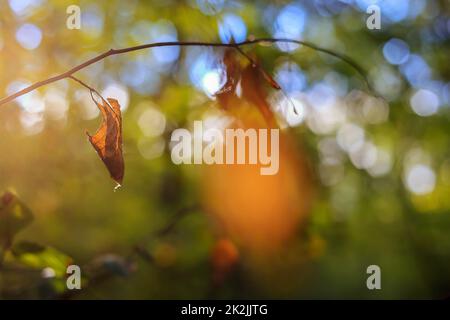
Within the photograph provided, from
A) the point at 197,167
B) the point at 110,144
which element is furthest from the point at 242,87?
the point at 197,167

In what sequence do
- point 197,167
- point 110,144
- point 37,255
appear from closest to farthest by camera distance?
point 110,144
point 37,255
point 197,167

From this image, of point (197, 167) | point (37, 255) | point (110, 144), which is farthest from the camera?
point (197, 167)

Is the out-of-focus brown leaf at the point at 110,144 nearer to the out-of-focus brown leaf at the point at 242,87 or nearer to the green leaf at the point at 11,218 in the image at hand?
the out-of-focus brown leaf at the point at 242,87

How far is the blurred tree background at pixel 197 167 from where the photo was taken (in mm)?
1821

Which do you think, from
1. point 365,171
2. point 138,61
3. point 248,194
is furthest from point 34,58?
point 365,171

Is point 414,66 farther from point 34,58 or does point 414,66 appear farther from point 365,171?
point 34,58

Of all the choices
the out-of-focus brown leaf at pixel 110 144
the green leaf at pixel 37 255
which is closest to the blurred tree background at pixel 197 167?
the green leaf at pixel 37 255

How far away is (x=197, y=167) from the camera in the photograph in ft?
10.4

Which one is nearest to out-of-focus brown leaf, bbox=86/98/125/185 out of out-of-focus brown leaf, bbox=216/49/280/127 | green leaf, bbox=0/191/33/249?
out-of-focus brown leaf, bbox=216/49/280/127

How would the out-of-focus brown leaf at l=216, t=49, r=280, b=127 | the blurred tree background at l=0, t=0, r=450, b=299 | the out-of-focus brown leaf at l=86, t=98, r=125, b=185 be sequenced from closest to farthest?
the out-of-focus brown leaf at l=86, t=98, r=125, b=185, the out-of-focus brown leaf at l=216, t=49, r=280, b=127, the blurred tree background at l=0, t=0, r=450, b=299

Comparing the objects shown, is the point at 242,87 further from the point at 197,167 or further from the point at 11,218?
the point at 197,167

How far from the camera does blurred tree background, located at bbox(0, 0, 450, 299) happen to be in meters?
1.82

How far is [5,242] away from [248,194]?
1050 mm

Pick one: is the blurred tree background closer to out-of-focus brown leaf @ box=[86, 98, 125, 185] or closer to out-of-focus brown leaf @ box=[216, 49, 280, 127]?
out-of-focus brown leaf @ box=[216, 49, 280, 127]
